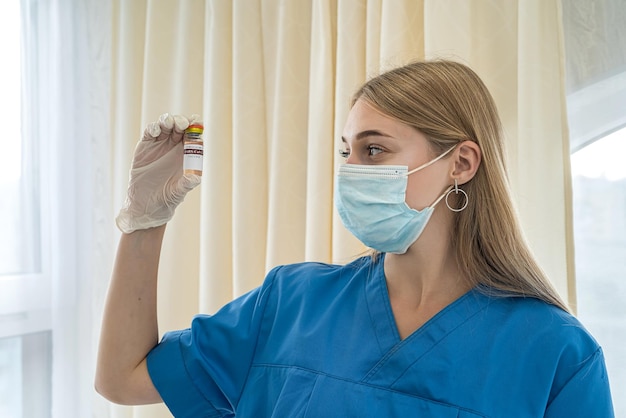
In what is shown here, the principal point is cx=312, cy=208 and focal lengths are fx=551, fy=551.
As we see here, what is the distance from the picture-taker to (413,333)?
0.97 metres

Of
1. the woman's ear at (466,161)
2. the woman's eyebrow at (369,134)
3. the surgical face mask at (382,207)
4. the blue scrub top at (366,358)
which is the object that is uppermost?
the woman's eyebrow at (369,134)

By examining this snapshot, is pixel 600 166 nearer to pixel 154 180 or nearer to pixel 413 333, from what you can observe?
pixel 413 333

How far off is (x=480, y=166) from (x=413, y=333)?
1.09 feet

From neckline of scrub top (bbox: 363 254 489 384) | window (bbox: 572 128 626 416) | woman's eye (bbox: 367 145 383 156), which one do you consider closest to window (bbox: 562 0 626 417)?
window (bbox: 572 128 626 416)

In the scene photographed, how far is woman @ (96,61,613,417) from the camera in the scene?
0.90 m

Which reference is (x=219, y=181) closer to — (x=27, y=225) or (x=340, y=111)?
(x=340, y=111)

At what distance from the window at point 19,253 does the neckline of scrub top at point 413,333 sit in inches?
48.5

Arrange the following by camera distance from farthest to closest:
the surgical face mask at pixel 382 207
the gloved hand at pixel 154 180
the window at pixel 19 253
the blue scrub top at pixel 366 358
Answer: the window at pixel 19 253
the gloved hand at pixel 154 180
the surgical face mask at pixel 382 207
the blue scrub top at pixel 366 358

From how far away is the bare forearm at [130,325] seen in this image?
108 cm

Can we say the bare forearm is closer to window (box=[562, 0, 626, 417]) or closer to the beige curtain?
the beige curtain

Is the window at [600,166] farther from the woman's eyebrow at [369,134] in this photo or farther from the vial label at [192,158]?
the vial label at [192,158]

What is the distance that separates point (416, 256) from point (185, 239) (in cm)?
88

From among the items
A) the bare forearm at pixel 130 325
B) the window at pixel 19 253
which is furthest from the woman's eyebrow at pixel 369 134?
the window at pixel 19 253

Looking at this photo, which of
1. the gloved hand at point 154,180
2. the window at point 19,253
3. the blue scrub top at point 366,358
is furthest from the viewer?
the window at point 19,253
